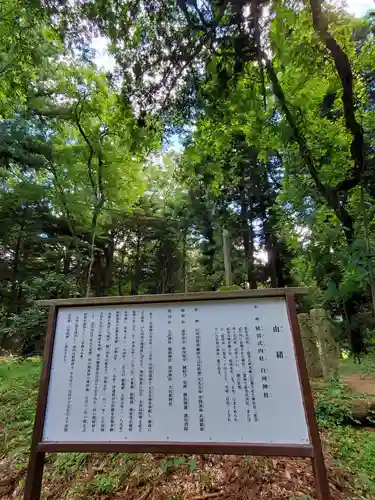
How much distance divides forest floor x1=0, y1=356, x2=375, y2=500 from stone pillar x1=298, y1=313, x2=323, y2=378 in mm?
2120

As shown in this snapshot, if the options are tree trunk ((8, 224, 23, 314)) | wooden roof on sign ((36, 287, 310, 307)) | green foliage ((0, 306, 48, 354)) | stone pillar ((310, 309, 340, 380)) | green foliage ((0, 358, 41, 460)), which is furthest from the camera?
tree trunk ((8, 224, 23, 314))

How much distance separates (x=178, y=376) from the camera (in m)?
1.86

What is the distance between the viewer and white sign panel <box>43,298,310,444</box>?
1.72m

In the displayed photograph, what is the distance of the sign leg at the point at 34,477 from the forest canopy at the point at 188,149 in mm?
3166

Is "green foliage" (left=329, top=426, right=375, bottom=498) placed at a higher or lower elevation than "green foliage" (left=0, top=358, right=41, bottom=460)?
lower

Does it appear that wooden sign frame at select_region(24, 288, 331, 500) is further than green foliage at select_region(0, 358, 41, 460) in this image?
No

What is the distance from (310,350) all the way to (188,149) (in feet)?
13.8

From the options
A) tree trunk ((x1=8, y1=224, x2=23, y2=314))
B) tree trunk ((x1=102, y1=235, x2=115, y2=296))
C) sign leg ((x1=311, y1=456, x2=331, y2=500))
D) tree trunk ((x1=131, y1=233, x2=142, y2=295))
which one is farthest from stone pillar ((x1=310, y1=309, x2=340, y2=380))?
tree trunk ((x1=131, y1=233, x2=142, y2=295))

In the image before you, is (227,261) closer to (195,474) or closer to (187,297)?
(195,474)

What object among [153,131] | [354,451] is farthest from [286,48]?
[354,451]

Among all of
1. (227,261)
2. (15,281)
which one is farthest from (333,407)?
(15,281)

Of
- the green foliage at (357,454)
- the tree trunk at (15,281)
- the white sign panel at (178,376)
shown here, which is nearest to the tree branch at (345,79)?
the white sign panel at (178,376)

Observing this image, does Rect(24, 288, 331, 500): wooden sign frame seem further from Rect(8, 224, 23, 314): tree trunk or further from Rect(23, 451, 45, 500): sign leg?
Rect(8, 224, 23, 314): tree trunk

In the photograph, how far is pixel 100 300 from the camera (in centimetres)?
210
